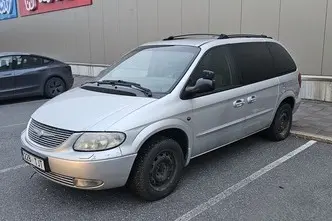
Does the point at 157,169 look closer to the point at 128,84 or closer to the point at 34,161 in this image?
the point at 128,84

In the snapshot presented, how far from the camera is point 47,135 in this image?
3.48 metres

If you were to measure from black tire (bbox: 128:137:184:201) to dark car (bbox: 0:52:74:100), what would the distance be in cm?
696

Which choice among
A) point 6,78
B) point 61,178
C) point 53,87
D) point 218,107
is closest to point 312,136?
point 218,107

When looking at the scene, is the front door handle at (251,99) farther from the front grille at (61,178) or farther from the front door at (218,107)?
the front grille at (61,178)

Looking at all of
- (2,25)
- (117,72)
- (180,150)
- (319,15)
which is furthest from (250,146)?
(2,25)

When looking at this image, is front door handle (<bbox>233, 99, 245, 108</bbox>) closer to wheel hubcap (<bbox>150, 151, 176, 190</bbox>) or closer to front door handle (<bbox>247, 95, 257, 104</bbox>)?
front door handle (<bbox>247, 95, 257, 104</bbox>)

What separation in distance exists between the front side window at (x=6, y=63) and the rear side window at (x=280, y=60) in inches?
270

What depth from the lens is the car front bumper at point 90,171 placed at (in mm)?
3207

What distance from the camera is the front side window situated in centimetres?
928

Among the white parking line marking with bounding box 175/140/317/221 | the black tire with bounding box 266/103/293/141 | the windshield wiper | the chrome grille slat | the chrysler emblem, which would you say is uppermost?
the windshield wiper

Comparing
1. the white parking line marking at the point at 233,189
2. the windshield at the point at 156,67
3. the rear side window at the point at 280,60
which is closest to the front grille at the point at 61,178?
the white parking line marking at the point at 233,189

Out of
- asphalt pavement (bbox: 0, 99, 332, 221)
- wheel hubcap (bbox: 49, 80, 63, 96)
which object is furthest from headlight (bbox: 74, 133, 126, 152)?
wheel hubcap (bbox: 49, 80, 63, 96)

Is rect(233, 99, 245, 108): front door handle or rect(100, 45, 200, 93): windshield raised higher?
rect(100, 45, 200, 93): windshield

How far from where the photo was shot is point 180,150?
384 centimetres
